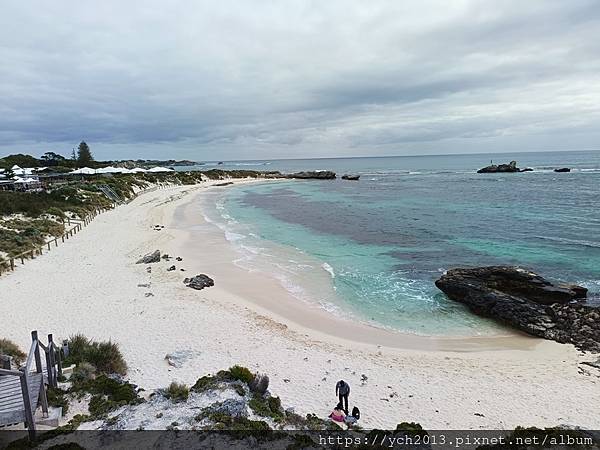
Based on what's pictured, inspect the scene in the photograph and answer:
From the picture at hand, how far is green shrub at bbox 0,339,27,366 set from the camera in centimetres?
1053

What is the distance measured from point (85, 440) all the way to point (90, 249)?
2082 centimetres

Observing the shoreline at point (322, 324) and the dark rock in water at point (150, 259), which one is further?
the dark rock in water at point (150, 259)

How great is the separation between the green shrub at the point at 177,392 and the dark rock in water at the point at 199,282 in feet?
31.3

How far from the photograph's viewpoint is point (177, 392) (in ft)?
30.0

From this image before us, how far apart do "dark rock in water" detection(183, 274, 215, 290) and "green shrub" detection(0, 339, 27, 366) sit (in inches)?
320

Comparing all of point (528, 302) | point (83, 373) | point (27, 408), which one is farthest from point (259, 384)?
point (528, 302)

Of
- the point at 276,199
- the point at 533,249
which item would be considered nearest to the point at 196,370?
the point at 533,249

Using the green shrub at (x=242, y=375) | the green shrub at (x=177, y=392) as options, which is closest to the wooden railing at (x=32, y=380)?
the green shrub at (x=177, y=392)

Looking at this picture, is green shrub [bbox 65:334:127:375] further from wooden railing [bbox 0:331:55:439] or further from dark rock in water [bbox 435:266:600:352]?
dark rock in water [bbox 435:266:600:352]

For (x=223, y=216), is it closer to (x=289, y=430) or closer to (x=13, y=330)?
(x=13, y=330)

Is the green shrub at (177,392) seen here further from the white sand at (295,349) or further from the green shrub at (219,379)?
the white sand at (295,349)

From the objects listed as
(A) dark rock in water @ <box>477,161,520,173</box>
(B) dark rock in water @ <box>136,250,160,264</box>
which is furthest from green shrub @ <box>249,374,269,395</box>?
(A) dark rock in water @ <box>477,161,520,173</box>

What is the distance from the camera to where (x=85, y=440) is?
748 cm

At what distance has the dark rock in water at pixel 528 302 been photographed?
14353mm
